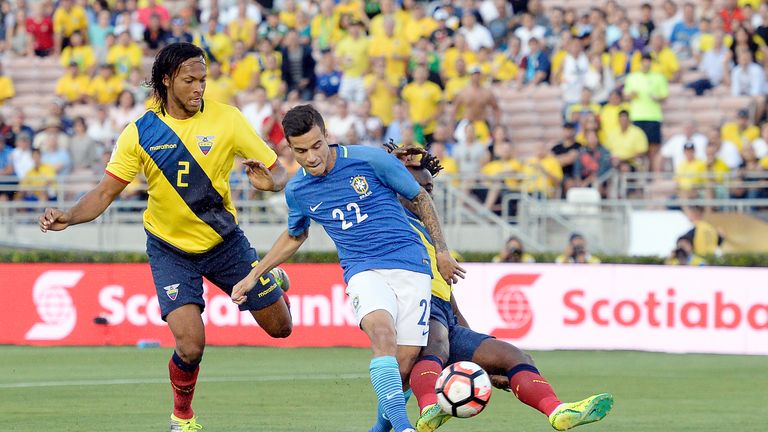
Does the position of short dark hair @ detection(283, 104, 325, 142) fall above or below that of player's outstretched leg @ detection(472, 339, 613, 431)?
above

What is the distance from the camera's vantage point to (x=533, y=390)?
28.8ft

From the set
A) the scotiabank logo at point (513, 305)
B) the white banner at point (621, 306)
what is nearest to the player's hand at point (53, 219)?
the white banner at point (621, 306)

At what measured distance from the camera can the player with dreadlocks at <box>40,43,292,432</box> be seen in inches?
395

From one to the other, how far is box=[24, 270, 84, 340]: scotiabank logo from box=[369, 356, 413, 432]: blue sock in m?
11.5

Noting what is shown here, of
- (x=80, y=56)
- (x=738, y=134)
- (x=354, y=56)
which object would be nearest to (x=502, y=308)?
(x=738, y=134)

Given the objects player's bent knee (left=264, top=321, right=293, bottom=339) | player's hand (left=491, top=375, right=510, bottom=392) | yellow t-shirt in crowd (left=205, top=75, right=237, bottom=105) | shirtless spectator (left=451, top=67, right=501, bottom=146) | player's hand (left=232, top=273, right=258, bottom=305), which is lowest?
player's hand (left=491, top=375, right=510, bottom=392)

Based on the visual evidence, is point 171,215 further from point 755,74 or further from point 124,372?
point 755,74

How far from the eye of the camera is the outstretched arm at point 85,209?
9648 millimetres

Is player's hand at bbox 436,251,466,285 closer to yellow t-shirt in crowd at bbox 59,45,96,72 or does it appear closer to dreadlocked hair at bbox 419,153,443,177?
dreadlocked hair at bbox 419,153,443,177

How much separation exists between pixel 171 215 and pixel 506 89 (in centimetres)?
1496

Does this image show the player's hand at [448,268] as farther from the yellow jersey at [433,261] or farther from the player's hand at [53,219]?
the player's hand at [53,219]

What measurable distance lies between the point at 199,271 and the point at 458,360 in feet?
7.32

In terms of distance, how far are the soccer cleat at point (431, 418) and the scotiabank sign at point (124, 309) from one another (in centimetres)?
1016

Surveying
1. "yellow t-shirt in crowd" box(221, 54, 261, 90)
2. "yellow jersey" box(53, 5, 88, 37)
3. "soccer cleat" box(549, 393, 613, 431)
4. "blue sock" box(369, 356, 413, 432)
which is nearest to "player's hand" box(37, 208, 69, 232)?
"blue sock" box(369, 356, 413, 432)
